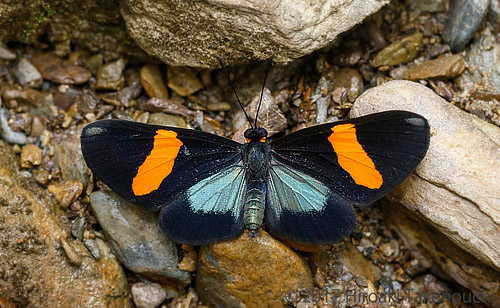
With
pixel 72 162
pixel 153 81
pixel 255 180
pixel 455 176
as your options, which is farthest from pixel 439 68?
pixel 72 162

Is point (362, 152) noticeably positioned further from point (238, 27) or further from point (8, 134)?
point (8, 134)

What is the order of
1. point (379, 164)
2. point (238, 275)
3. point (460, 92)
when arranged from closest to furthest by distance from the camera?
point (379, 164), point (238, 275), point (460, 92)

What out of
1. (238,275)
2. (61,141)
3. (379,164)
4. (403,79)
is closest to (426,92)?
(403,79)

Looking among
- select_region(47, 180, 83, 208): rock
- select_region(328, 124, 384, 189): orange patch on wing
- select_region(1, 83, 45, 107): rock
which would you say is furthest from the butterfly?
select_region(1, 83, 45, 107): rock

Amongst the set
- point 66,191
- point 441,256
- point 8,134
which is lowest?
point 441,256

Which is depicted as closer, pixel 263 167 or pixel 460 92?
pixel 263 167

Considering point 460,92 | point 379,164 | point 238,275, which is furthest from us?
point 460,92

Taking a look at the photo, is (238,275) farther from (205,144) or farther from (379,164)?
(379,164)
